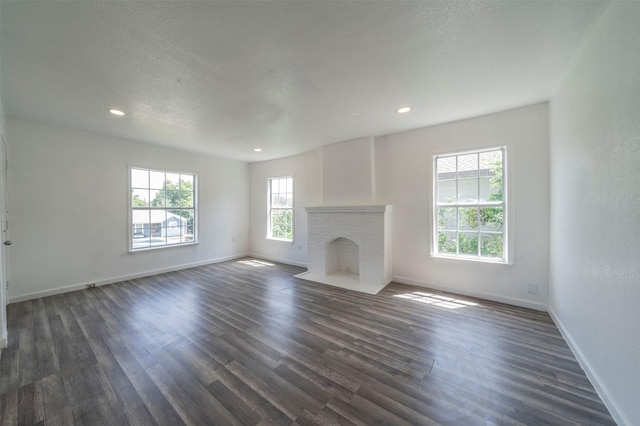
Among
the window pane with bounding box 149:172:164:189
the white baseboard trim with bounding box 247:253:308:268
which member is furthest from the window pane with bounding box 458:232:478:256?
the window pane with bounding box 149:172:164:189

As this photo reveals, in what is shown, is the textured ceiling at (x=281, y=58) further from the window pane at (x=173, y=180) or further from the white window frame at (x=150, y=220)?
the window pane at (x=173, y=180)

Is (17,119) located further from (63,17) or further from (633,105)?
(633,105)

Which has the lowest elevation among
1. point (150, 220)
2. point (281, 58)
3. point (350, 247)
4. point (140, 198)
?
point (350, 247)

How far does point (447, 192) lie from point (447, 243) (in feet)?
2.66

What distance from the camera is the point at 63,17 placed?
5.06 ft

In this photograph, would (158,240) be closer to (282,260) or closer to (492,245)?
(282,260)

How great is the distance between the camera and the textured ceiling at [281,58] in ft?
4.98

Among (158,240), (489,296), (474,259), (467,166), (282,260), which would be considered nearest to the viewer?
(489,296)

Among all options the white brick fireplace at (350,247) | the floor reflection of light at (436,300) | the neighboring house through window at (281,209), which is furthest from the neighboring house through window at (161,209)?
the floor reflection of light at (436,300)

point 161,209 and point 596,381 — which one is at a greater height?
point 161,209

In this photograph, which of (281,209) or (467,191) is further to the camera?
(281,209)

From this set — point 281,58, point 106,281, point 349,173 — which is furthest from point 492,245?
point 106,281

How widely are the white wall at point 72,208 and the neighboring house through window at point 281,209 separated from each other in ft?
6.71

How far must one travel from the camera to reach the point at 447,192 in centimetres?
366
